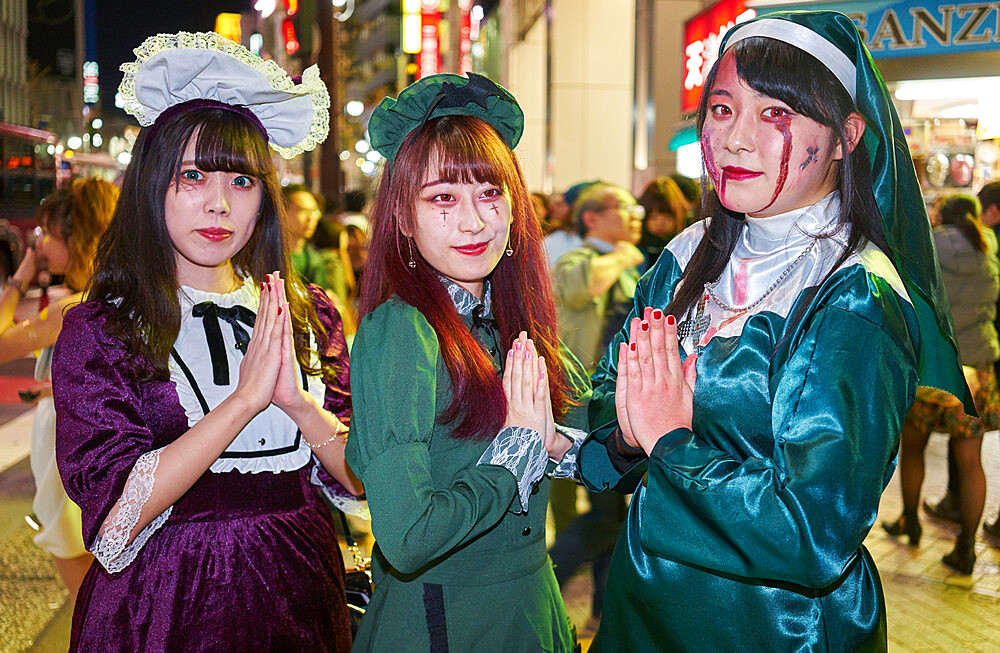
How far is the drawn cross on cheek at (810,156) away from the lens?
1.36 metres

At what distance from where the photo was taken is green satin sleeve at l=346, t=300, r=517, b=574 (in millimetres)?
1339

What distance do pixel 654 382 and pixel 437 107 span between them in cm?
67

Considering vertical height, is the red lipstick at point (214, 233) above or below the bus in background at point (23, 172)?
below

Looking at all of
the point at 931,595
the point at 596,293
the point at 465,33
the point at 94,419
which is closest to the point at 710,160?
the point at 94,419

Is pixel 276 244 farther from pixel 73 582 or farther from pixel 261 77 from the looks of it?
pixel 73 582

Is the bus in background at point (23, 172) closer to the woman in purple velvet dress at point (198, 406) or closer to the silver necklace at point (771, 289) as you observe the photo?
the woman in purple velvet dress at point (198, 406)

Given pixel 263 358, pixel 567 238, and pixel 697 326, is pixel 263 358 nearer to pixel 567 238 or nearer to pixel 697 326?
pixel 697 326

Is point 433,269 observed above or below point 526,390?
above

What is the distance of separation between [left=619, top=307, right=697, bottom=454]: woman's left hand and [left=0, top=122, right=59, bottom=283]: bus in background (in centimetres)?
327

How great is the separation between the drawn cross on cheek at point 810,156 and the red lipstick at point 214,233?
3.83 ft

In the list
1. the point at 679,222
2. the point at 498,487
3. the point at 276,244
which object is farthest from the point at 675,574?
the point at 679,222

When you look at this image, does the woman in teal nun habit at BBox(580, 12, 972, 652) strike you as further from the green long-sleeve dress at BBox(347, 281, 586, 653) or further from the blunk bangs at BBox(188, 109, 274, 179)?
the blunk bangs at BBox(188, 109, 274, 179)

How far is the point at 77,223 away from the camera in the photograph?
3154 mm

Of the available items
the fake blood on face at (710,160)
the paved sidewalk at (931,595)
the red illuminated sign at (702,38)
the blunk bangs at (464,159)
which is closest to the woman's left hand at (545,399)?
the blunk bangs at (464,159)
